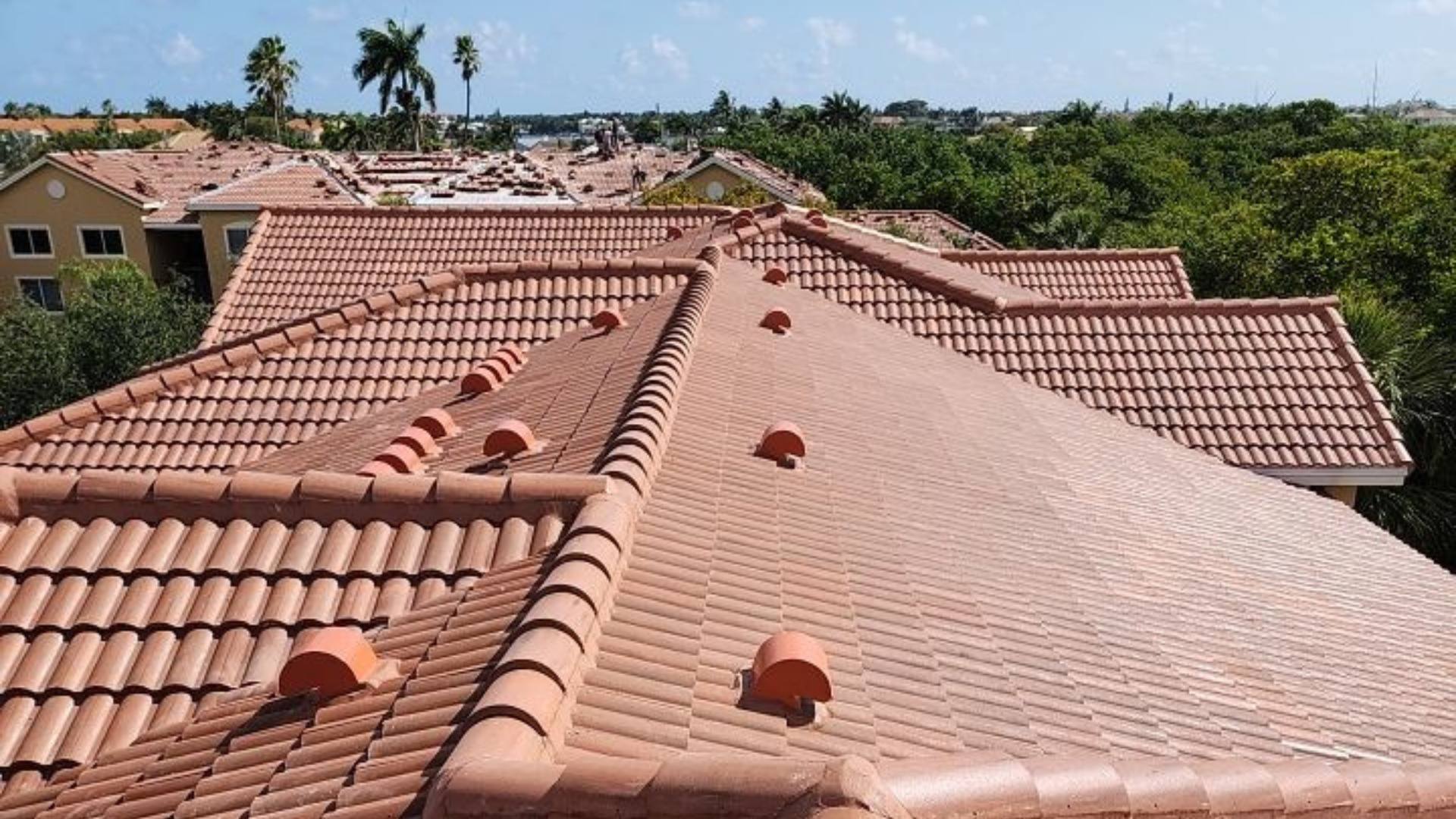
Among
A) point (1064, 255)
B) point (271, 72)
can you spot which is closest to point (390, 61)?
point (271, 72)

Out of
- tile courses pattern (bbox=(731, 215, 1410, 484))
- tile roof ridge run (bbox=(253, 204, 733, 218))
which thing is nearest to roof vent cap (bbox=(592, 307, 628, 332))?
tile courses pattern (bbox=(731, 215, 1410, 484))

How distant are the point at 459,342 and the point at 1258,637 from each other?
836cm

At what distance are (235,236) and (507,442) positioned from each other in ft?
118

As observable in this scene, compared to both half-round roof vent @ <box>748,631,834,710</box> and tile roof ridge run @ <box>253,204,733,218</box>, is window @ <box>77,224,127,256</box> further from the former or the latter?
half-round roof vent @ <box>748,631,834,710</box>

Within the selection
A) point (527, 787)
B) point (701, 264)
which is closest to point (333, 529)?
point (527, 787)

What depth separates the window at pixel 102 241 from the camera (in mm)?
41750

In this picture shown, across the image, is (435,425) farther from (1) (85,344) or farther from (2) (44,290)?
(2) (44,290)

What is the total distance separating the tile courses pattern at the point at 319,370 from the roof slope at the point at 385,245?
4463 mm

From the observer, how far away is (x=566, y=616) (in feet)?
14.3

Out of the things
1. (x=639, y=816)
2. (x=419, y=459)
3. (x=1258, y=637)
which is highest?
(x=639, y=816)

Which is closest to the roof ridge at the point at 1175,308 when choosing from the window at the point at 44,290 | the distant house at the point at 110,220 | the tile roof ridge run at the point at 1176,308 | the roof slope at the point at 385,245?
the tile roof ridge run at the point at 1176,308

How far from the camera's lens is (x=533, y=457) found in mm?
7008

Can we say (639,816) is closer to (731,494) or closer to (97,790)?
(97,790)

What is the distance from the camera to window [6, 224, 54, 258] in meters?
42.2
